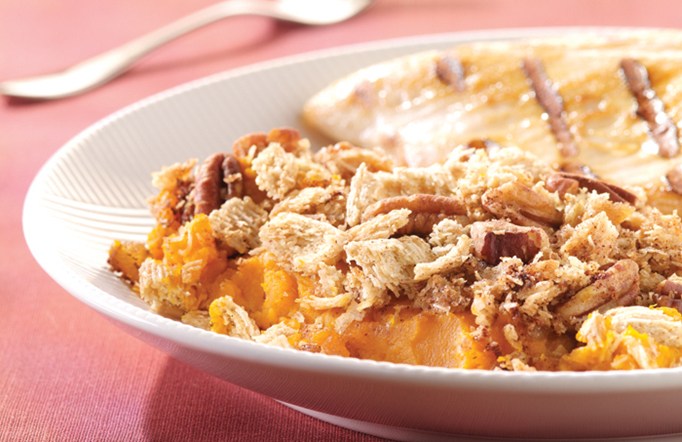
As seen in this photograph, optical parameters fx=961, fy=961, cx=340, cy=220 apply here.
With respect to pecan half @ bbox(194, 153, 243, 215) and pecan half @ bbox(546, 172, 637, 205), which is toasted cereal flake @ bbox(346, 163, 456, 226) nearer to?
pecan half @ bbox(546, 172, 637, 205)

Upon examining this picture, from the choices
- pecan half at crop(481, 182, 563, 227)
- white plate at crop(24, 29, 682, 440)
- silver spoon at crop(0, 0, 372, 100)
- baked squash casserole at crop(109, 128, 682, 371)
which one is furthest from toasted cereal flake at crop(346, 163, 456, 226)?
silver spoon at crop(0, 0, 372, 100)

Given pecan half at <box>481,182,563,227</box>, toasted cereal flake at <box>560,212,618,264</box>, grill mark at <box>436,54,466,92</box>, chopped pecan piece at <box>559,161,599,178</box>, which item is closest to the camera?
toasted cereal flake at <box>560,212,618,264</box>

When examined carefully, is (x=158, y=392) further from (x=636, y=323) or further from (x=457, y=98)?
(x=457, y=98)

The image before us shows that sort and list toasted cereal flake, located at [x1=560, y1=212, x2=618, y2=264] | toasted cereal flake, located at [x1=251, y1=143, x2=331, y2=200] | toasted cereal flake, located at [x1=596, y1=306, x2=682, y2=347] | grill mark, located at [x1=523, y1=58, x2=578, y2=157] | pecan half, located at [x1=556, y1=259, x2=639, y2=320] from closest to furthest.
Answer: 1. toasted cereal flake, located at [x1=596, y1=306, x2=682, y2=347]
2. pecan half, located at [x1=556, y1=259, x2=639, y2=320]
3. toasted cereal flake, located at [x1=560, y1=212, x2=618, y2=264]
4. toasted cereal flake, located at [x1=251, y1=143, x2=331, y2=200]
5. grill mark, located at [x1=523, y1=58, x2=578, y2=157]

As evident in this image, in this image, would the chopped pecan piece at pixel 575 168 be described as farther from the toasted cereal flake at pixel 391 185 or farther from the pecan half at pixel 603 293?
the pecan half at pixel 603 293

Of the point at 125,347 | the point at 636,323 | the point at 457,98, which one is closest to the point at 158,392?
the point at 125,347

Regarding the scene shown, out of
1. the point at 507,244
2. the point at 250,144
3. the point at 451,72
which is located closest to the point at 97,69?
the point at 451,72

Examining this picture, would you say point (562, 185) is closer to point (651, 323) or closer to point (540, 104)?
point (651, 323)
